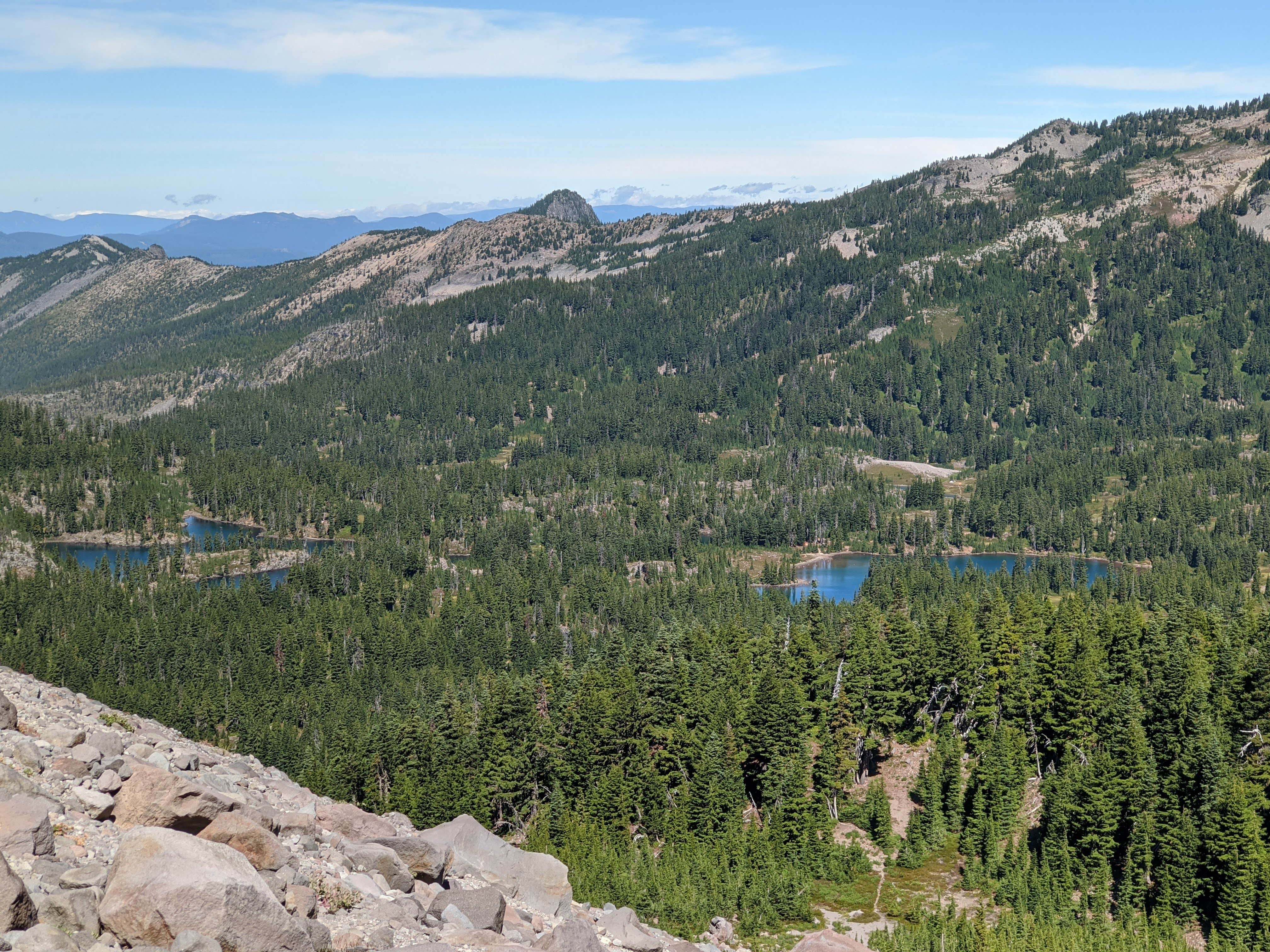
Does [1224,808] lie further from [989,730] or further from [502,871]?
[502,871]

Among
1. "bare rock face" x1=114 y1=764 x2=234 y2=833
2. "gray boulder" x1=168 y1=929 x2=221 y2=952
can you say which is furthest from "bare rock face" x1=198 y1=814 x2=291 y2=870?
"gray boulder" x1=168 y1=929 x2=221 y2=952

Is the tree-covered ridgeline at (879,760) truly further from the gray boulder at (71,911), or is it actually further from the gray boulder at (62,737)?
the gray boulder at (71,911)

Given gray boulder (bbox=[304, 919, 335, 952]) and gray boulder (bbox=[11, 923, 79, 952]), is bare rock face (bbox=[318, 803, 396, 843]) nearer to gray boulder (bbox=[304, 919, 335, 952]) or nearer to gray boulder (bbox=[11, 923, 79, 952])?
gray boulder (bbox=[304, 919, 335, 952])

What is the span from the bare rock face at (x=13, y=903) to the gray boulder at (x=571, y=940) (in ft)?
58.6

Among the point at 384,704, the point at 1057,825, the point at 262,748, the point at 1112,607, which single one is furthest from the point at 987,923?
the point at 384,704

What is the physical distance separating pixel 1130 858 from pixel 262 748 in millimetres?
113852

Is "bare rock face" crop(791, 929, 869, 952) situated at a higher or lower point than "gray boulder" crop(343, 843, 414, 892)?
lower

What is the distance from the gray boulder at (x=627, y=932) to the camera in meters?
46.2

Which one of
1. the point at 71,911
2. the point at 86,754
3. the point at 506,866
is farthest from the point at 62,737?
the point at 506,866

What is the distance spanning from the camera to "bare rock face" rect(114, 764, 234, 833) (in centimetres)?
3719

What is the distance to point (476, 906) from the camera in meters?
42.5

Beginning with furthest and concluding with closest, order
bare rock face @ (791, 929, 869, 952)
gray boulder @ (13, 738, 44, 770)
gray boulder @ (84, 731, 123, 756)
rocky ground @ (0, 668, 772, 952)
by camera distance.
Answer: bare rock face @ (791, 929, 869, 952), gray boulder @ (84, 731, 123, 756), gray boulder @ (13, 738, 44, 770), rocky ground @ (0, 668, 772, 952)

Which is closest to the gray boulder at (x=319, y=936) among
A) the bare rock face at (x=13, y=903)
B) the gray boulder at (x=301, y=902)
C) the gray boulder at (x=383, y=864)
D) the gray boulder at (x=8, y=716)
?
the gray boulder at (x=301, y=902)

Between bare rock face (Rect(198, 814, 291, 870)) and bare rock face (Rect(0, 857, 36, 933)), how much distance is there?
8.47m
